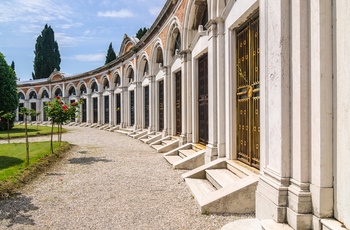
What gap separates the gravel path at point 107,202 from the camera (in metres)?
4.27

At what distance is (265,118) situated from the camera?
4051mm

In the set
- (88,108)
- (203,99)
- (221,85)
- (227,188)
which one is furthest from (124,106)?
(227,188)

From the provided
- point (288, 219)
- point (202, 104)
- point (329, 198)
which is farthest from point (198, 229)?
point (202, 104)

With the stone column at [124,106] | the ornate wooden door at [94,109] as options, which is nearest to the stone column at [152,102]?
the stone column at [124,106]

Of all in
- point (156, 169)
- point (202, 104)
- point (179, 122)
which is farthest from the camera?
point (179, 122)

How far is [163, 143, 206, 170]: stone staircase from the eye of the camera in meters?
8.12

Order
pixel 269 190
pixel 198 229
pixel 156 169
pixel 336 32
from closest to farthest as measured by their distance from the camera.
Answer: pixel 336 32 → pixel 269 190 → pixel 198 229 → pixel 156 169

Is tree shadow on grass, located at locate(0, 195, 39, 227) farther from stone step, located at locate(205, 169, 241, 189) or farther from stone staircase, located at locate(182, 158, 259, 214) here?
stone step, located at locate(205, 169, 241, 189)

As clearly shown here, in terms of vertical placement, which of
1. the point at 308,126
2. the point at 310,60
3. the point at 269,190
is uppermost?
the point at 310,60

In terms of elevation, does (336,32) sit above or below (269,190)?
above

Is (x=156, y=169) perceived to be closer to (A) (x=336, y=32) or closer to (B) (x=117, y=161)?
(B) (x=117, y=161)

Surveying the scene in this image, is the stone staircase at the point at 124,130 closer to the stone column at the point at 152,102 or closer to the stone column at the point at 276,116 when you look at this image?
the stone column at the point at 152,102

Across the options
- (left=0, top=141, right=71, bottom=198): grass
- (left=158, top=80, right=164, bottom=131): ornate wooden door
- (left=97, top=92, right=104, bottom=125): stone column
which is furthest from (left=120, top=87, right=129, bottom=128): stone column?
(left=0, top=141, right=71, bottom=198): grass

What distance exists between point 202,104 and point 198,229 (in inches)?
234
